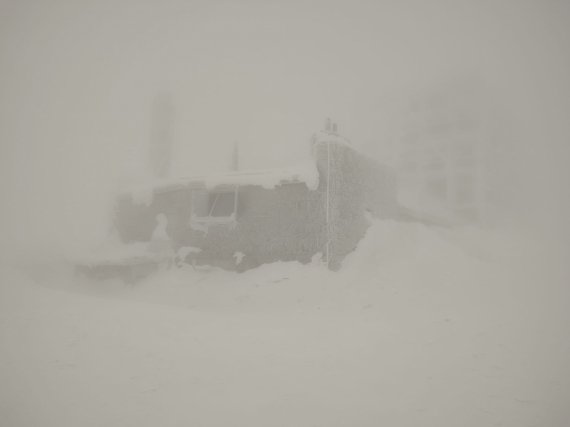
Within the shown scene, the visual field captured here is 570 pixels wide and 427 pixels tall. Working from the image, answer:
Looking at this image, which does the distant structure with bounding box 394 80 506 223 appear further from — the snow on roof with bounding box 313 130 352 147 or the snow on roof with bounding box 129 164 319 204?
the snow on roof with bounding box 129 164 319 204

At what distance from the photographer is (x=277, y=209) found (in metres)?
11.6

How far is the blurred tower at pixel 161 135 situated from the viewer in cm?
2053

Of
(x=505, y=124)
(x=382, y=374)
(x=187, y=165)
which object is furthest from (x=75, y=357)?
(x=187, y=165)

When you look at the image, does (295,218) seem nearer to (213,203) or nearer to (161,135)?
(213,203)

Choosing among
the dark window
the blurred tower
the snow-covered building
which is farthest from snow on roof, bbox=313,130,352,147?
the blurred tower

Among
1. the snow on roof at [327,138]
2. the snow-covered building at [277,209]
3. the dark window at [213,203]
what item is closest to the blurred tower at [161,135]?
the snow-covered building at [277,209]

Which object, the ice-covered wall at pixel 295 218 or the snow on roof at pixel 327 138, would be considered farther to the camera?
the snow on roof at pixel 327 138

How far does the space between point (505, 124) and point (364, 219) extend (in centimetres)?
2248

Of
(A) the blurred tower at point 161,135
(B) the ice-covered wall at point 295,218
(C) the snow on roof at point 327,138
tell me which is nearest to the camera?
(B) the ice-covered wall at point 295,218

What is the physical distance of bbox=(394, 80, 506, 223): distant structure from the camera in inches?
967

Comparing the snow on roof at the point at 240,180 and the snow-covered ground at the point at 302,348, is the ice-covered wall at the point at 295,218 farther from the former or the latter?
the snow-covered ground at the point at 302,348

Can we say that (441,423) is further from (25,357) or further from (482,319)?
(25,357)

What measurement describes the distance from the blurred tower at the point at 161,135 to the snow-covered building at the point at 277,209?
21.9ft

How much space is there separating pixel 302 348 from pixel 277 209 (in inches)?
235
